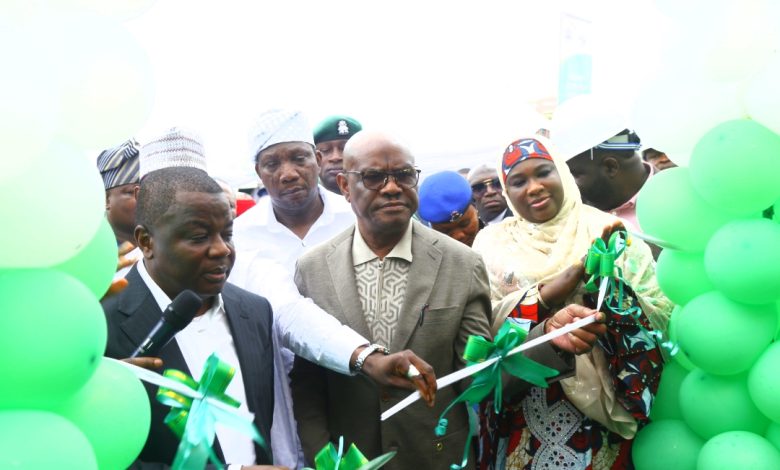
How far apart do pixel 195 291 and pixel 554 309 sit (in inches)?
57.5

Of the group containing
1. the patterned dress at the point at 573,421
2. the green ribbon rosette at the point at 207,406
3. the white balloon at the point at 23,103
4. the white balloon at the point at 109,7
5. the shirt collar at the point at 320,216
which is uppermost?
the white balloon at the point at 109,7

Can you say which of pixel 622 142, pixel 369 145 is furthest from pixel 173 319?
pixel 622 142

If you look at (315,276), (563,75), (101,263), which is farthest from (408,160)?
(563,75)

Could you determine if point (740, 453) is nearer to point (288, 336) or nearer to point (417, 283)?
point (417, 283)

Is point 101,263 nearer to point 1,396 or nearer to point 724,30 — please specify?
point 1,396

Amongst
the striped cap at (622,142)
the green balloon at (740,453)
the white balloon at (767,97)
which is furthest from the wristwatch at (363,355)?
the striped cap at (622,142)

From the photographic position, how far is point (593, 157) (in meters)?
4.03

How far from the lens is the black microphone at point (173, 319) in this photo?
2357 mm

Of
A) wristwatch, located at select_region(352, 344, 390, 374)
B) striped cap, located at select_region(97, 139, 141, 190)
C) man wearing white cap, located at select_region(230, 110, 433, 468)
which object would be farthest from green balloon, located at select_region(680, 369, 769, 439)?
striped cap, located at select_region(97, 139, 141, 190)

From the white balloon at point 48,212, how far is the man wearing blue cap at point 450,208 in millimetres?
3317

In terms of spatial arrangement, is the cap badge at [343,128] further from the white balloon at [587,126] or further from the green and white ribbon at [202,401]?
the green and white ribbon at [202,401]

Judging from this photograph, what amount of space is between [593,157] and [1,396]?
3.00m

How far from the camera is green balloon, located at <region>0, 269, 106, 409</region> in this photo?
1.81 m

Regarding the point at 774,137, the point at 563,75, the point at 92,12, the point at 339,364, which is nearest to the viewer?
the point at 92,12
